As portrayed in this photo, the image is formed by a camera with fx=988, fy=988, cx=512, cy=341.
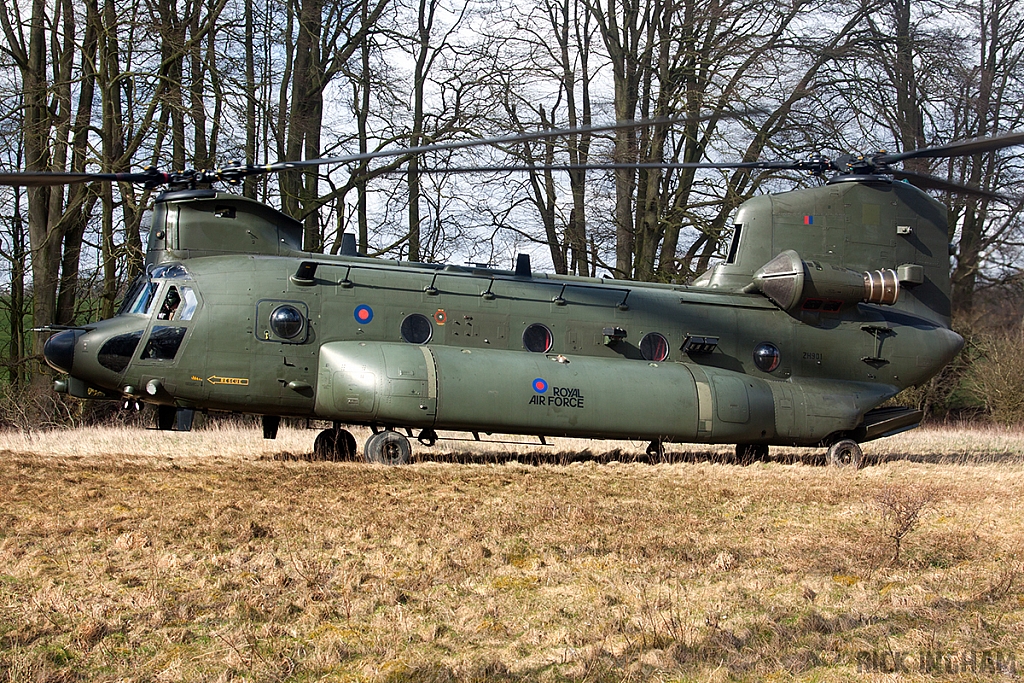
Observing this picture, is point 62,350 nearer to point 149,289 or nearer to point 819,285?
point 149,289

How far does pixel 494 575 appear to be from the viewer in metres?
7.28

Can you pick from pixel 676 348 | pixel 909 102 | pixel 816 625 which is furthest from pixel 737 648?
pixel 909 102

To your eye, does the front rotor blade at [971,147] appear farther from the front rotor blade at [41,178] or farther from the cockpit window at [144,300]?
the cockpit window at [144,300]

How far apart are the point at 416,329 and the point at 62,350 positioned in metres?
4.72

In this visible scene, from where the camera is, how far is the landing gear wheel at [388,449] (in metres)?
13.5

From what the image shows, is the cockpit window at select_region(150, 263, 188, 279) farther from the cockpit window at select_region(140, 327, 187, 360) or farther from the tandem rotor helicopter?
the cockpit window at select_region(140, 327, 187, 360)

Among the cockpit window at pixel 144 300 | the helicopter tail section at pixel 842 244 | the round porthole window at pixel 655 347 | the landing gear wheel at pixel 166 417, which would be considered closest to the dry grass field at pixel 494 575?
the landing gear wheel at pixel 166 417

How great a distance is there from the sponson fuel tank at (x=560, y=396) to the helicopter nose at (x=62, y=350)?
3.23 meters

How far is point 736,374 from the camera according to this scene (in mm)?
15508

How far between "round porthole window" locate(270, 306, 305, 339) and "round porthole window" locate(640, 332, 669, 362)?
5.31 metres

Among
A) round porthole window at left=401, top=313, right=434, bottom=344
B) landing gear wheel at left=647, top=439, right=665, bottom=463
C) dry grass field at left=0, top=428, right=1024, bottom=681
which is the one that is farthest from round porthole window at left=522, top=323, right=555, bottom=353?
dry grass field at left=0, top=428, right=1024, bottom=681

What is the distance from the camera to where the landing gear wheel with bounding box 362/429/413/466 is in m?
13.5

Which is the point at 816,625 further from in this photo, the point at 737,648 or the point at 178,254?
the point at 178,254

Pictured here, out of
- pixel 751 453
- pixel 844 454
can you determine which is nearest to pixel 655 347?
pixel 751 453
